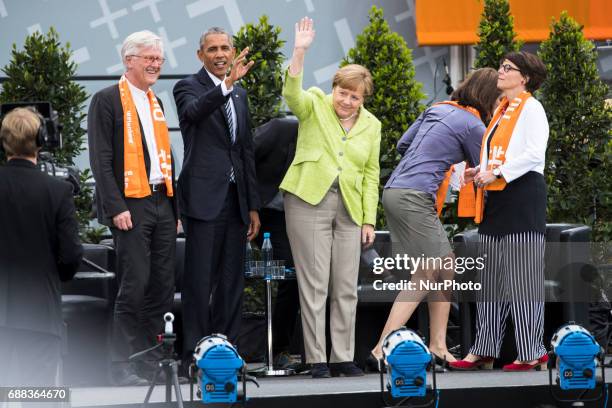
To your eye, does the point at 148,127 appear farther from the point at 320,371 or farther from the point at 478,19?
the point at 478,19

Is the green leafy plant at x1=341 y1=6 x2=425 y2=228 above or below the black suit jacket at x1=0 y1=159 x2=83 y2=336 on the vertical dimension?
below

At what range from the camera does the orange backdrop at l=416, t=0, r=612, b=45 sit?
364 inches

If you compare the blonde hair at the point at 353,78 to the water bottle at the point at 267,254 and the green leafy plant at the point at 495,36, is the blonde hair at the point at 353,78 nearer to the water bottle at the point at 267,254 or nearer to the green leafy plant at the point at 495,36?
the water bottle at the point at 267,254

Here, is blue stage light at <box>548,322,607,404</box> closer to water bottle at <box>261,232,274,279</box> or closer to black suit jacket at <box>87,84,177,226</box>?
water bottle at <box>261,232,274,279</box>

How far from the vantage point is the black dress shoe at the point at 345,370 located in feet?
18.7

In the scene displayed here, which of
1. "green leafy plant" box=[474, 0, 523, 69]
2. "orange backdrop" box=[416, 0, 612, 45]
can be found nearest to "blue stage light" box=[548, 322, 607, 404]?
"green leafy plant" box=[474, 0, 523, 69]

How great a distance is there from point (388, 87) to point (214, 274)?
2684 mm

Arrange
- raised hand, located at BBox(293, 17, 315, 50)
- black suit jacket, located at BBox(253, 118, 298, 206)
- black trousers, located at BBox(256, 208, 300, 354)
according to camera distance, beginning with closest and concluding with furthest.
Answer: raised hand, located at BBox(293, 17, 315, 50), black suit jacket, located at BBox(253, 118, 298, 206), black trousers, located at BBox(256, 208, 300, 354)

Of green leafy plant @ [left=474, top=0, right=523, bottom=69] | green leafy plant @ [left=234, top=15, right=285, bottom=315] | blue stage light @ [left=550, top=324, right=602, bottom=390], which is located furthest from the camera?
green leafy plant @ [left=474, top=0, right=523, bottom=69]

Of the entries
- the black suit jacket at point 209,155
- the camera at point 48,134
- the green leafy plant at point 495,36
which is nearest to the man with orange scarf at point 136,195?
the black suit jacket at point 209,155

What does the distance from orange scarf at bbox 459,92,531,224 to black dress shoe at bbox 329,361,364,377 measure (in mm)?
978

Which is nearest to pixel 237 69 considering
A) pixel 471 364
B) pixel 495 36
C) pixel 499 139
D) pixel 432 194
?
pixel 432 194

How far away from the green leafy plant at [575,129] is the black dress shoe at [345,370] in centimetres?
275

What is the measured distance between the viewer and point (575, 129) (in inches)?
317
